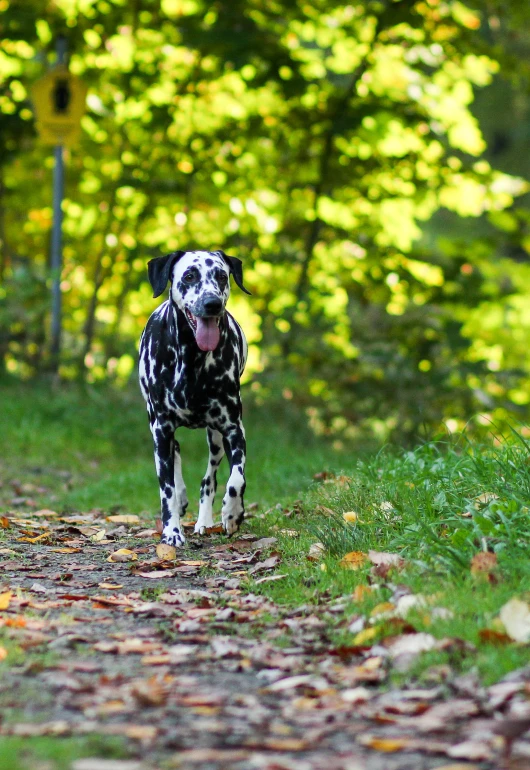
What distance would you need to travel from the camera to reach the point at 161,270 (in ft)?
19.5

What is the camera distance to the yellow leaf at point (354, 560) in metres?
4.58

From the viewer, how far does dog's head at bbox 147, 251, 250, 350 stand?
5680 millimetres

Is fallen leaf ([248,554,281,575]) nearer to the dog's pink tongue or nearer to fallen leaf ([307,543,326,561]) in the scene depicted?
fallen leaf ([307,543,326,561])

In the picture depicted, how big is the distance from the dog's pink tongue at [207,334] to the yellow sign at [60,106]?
6642mm

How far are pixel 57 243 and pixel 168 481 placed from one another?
6.95 meters

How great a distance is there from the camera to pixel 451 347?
11.8 m

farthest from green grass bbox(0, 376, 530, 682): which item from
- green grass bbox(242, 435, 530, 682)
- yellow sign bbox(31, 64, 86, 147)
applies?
yellow sign bbox(31, 64, 86, 147)

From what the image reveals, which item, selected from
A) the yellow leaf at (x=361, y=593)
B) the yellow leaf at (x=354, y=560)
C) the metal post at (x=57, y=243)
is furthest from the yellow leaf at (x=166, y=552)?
the metal post at (x=57, y=243)

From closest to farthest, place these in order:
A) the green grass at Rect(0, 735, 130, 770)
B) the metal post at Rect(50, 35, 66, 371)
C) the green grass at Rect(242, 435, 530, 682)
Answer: the green grass at Rect(0, 735, 130, 770)
the green grass at Rect(242, 435, 530, 682)
the metal post at Rect(50, 35, 66, 371)

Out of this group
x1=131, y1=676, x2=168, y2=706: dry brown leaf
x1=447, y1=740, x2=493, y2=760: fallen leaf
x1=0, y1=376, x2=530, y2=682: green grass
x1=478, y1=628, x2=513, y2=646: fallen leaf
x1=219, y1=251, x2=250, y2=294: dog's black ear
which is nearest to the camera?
x1=447, y1=740, x2=493, y2=760: fallen leaf

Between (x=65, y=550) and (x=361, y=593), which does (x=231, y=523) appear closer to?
(x=65, y=550)

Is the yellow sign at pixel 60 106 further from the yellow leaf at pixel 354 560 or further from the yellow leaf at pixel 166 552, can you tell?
the yellow leaf at pixel 354 560

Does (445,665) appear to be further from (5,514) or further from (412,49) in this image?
(412,49)

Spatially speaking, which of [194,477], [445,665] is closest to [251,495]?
[194,477]
